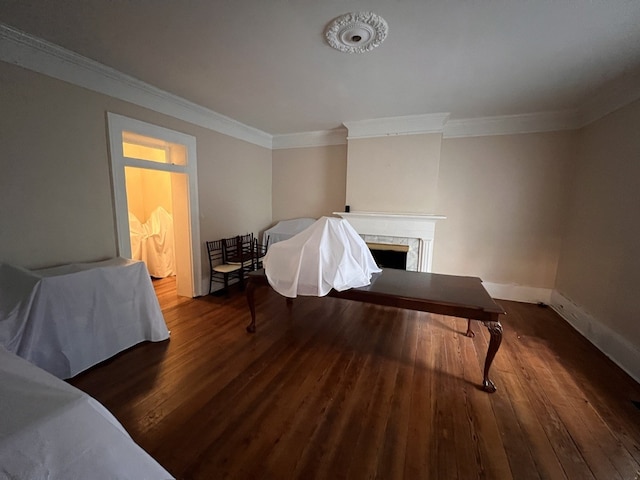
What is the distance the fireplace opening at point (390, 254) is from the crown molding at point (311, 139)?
1.83 m

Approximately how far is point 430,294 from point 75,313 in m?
2.75

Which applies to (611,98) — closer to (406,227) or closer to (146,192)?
(406,227)

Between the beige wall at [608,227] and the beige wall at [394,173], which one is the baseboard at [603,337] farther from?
the beige wall at [394,173]

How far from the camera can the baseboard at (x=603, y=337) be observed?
2.15 metres

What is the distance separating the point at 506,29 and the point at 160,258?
504 cm

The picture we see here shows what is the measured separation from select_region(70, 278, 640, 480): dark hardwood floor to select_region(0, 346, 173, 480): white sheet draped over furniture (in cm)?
92

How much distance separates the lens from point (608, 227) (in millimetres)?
2594

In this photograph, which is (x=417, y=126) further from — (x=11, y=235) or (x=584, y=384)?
(x=11, y=235)

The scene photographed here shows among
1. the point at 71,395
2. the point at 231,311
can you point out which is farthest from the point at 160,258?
the point at 71,395

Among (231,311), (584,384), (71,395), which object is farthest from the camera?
(231,311)

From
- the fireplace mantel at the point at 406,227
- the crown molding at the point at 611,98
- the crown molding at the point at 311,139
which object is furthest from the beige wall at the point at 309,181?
the crown molding at the point at 611,98

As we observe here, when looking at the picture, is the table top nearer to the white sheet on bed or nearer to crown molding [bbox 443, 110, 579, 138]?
the white sheet on bed

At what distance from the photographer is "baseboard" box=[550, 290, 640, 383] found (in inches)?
84.6

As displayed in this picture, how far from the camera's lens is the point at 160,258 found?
174 inches
